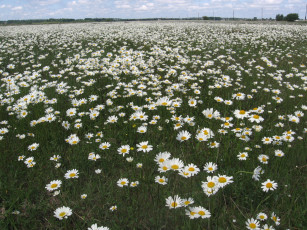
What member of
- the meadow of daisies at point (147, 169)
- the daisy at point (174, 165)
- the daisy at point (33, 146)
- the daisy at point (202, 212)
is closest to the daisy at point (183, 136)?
the meadow of daisies at point (147, 169)

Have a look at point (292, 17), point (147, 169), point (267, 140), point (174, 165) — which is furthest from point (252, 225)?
point (292, 17)

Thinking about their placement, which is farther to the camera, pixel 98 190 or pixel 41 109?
pixel 41 109

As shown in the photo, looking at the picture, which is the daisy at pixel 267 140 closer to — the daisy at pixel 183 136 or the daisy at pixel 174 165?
the daisy at pixel 183 136

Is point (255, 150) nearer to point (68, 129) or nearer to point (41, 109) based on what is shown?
point (68, 129)

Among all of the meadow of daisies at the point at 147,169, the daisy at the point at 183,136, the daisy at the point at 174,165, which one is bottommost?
the meadow of daisies at the point at 147,169

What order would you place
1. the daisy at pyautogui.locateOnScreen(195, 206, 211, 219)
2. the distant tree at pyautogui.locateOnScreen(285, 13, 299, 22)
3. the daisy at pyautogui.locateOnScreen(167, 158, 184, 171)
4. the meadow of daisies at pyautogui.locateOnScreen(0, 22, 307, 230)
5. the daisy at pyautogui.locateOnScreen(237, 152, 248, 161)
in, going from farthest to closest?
the distant tree at pyautogui.locateOnScreen(285, 13, 299, 22), the daisy at pyautogui.locateOnScreen(237, 152, 248, 161), the meadow of daisies at pyautogui.locateOnScreen(0, 22, 307, 230), the daisy at pyautogui.locateOnScreen(167, 158, 184, 171), the daisy at pyautogui.locateOnScreen(195, 206, 211, 219)

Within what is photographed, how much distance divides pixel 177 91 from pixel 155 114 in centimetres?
108

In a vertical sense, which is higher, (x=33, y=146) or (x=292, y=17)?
(x=292, y=17)

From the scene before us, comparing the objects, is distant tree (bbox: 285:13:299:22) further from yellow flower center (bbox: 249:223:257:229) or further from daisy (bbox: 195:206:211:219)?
daisy (bbox: 195:206:211:219)

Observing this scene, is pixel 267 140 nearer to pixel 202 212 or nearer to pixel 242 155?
pixel 242 155

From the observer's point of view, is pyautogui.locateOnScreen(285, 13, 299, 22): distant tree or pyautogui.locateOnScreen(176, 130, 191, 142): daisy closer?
pyautogui.locateOnScreen(176, 130, 191, 142): daisy

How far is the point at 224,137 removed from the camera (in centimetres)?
324

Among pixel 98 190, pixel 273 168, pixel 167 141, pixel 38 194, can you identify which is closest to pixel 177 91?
pixel 167 141

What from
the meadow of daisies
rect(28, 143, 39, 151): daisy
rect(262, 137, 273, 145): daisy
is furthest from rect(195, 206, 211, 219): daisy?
rect(28, 143, 39, 151): daisy
